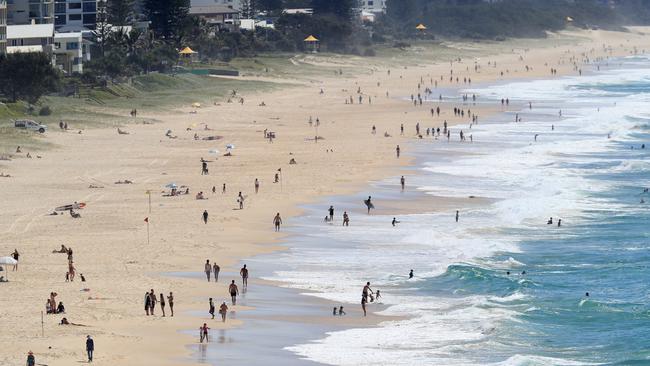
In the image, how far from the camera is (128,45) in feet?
373

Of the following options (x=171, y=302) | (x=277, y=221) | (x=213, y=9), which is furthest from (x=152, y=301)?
(x=213, y=9)

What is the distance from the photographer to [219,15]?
502ft

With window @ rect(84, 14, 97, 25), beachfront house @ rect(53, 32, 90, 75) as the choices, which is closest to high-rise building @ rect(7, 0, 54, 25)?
beachfront house @ rect(53, 32, 90, 75)

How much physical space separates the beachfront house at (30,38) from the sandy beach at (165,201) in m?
13.4

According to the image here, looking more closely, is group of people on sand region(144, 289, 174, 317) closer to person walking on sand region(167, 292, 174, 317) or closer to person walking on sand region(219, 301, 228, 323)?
person walking on sand region(167, 292, 174, 317)

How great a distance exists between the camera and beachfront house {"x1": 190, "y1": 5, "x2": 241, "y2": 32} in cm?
14788

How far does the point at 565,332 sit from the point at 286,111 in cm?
6223

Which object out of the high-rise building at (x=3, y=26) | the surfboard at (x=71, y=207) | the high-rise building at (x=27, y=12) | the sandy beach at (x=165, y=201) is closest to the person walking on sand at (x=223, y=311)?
the sandy beach at (x=165, y=201)

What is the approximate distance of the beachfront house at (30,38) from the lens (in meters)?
100

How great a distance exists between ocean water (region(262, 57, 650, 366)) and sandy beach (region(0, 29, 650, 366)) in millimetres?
2024

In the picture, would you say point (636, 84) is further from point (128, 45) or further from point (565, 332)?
point (565, 332)

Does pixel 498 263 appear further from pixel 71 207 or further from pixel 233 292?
pixel 71 207

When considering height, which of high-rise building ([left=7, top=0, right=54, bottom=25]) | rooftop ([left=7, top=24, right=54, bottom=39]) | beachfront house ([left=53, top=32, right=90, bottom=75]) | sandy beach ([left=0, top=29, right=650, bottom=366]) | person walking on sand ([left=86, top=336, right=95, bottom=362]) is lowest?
sandy beach ([left=0, top=29, right=650, bottom=366])

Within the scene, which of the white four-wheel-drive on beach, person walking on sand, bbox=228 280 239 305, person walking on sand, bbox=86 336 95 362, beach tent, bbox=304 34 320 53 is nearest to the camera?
person walking on sand, bbox=86 336 95 362
